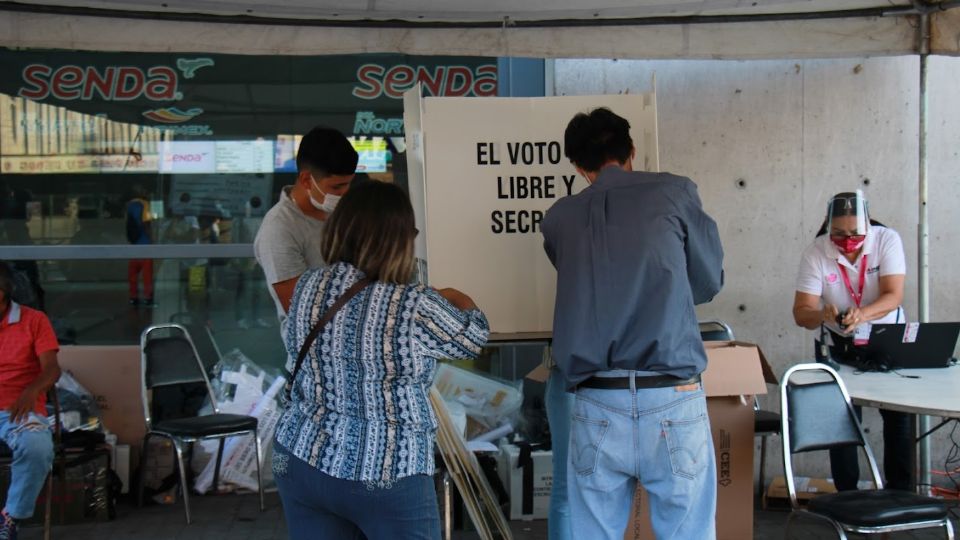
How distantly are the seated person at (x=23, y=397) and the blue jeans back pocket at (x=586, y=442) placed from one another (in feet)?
9.28

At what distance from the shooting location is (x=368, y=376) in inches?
90.4

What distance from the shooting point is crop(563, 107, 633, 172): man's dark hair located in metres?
2.96

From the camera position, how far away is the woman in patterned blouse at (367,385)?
229cm

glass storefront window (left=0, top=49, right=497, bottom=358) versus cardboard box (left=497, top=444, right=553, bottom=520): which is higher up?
glass storefront window (left=0, top=49, right=497, bottom=358)

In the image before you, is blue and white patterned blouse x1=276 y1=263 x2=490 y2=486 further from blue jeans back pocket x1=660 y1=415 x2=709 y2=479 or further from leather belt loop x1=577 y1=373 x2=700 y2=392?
blue jeans back pocket x1=660 y1=415 x2=709 y2=479

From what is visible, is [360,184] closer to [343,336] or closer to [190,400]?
[343,336]

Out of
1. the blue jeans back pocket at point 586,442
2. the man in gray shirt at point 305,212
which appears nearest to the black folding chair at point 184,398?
the man in gray shirt at point 305,212

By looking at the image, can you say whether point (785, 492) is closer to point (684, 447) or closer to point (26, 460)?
point (684, 447)

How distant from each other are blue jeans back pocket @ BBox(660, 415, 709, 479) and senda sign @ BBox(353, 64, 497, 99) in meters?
3.57

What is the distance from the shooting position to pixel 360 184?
245 centimetres

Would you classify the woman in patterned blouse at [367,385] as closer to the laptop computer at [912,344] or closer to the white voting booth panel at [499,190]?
the white voting booth panel at [499,190]

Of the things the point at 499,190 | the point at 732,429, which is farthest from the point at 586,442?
the point at 732,429

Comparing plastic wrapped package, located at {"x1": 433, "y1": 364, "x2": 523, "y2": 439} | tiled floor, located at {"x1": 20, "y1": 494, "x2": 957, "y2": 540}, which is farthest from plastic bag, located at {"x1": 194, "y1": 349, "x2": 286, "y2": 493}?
plastic wrapped package, located at {"x1": 433, "y1": 364, "x2": 523, "y2": 439}

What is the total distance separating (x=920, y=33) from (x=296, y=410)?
3.43m
